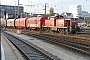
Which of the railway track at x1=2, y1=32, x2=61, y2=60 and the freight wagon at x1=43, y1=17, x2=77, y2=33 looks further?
the freight wagon at x1=43, y1=17, x2=77, y2=33

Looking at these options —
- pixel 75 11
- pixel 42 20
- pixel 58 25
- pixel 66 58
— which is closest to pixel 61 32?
pixel 58 25

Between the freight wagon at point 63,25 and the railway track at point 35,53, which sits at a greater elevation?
the freight wagon at point 63,25

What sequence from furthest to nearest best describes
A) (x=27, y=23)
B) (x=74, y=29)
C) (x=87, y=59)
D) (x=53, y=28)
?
(x=27, y=23) → (x=53, y=28) → (x=74, y=29) → (x=87, y=59)

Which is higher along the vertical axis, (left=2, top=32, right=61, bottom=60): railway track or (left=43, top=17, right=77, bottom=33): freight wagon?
(left=43, top=17, right=77, bottom=33): freight wagon

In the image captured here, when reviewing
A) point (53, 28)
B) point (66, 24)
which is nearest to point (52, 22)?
point (53, 28)

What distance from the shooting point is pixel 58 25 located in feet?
112

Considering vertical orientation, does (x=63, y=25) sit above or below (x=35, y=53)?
above

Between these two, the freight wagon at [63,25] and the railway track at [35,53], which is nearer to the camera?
the railway track at [35,53]

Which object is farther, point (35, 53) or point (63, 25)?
point (63, 25)

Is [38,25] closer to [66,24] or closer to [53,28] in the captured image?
[53,28]

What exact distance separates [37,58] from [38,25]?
32319 millimetres

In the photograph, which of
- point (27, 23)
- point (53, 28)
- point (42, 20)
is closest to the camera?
point (53, 28)

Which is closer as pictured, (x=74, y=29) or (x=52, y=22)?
(x=74, y=29)

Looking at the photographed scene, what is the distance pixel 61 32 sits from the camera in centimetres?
3372
